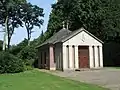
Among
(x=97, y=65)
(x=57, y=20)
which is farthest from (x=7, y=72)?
(x=57, y=20)

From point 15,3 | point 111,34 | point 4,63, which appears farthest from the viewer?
point 15,3

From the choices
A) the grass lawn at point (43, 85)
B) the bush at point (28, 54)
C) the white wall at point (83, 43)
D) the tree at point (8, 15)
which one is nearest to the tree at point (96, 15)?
the white wall at point (83, 43)

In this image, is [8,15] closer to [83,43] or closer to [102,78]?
[83,43]

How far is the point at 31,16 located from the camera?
74312mm

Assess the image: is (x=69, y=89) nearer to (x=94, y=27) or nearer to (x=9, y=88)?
(x=9, y=88)

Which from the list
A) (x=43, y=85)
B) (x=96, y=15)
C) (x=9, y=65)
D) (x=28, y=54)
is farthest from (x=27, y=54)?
(x=43, y=85)

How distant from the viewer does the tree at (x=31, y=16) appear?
234 ft

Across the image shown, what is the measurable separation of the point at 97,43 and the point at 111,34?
24.0 feet

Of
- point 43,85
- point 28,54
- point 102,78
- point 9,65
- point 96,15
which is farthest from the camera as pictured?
point 28,54

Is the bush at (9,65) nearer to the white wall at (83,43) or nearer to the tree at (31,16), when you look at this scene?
the white wall at (83,43)

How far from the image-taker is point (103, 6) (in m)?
47.5

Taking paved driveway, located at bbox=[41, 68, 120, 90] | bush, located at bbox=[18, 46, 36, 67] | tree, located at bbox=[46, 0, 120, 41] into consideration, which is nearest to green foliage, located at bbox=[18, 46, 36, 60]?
bush, located at bbox=[18, 46, 36, 67]

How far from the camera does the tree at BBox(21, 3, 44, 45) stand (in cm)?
7138

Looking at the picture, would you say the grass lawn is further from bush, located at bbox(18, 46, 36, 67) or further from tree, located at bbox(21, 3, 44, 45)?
tree, located at bbox(21, 3, 44, 45)
